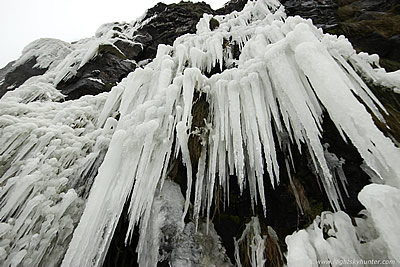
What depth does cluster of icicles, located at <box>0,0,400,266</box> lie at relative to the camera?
8.25 ft

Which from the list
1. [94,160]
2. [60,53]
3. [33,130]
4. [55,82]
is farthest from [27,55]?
[94,160]

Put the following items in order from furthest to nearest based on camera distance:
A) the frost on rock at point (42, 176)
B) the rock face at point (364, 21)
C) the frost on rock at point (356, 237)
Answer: the rock face at point (364, 21)
the frost on rock at point (42, 176)
the frost on rock at point (356, 237)

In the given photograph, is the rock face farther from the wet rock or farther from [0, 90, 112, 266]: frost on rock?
the wet rock

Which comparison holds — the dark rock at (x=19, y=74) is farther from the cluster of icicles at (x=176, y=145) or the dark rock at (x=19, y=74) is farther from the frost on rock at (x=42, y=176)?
the cluster of icicles at (x=176, y=145)

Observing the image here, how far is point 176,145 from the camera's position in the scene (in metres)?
3.29

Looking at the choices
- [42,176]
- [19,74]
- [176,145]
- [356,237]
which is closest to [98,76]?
[19,74]

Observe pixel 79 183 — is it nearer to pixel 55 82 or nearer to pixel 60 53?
pixel 55 82

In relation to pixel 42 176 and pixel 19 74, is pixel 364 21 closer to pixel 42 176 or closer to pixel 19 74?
pixel 42 176

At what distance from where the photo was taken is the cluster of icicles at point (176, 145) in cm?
252

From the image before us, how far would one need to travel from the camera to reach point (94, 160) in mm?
3672

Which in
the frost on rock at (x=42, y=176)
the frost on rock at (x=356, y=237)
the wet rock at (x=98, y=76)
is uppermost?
the wet rock at (x=98, y=76)

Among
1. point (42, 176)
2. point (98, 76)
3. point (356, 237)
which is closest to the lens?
point (356, 237)

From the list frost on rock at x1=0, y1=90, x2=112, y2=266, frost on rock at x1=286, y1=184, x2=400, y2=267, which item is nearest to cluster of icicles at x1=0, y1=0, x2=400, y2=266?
frost on rock at x1=0, y1=90, x2=112, y2=266

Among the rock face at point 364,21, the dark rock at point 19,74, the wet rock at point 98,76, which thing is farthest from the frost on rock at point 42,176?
the dark rock at point 19,74
